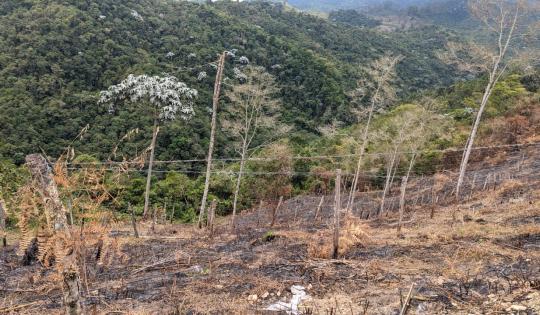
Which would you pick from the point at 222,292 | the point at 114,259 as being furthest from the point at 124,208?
the point at 222,292

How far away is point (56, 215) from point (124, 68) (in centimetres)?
3660

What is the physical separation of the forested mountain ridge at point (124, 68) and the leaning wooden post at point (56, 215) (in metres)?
25.2

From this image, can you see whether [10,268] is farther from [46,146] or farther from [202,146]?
[202,146]

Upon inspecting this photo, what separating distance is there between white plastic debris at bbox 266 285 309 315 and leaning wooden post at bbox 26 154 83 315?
3051 millimetres

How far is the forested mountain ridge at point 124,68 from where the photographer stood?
95.9 feet

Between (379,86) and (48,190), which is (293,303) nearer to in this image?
(48,190)

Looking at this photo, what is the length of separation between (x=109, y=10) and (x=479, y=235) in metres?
47.7

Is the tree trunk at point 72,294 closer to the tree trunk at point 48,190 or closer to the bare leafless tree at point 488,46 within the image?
the tree trunk at point 48,190

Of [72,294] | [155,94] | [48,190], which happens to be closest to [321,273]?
[72,294]

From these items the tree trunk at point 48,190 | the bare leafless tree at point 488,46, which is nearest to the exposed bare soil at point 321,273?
the tree trunk at point 48,190

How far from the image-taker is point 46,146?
27438 mm

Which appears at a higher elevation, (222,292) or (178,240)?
(222,292)

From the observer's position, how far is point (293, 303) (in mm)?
6426

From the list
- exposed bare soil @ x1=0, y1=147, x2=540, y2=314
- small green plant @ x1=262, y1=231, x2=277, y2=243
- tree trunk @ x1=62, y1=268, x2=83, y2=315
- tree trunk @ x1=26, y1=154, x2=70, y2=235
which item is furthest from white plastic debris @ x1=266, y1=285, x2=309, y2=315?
small green plant @ x1=262, y1=231, x2=277, y2=243
